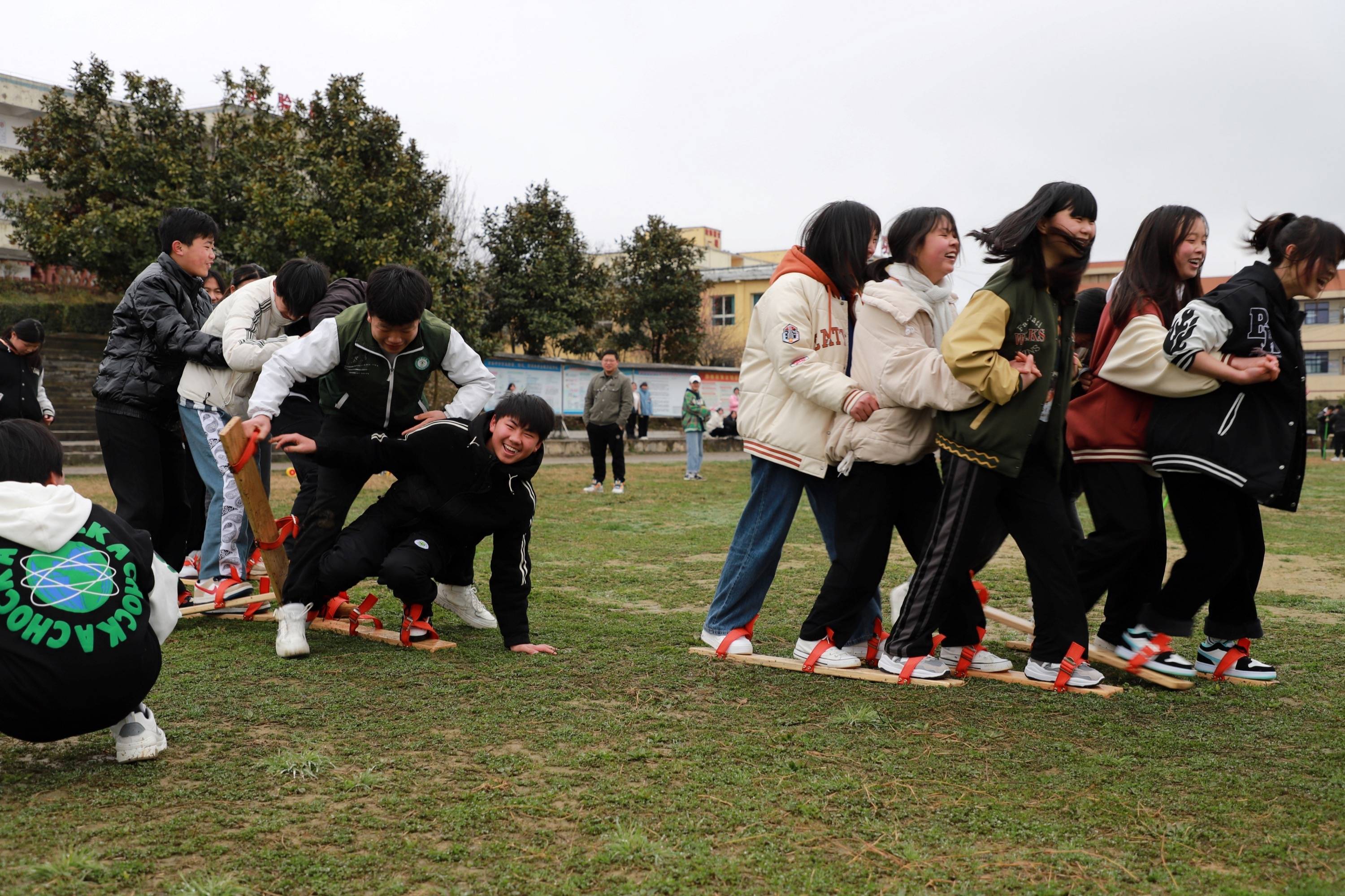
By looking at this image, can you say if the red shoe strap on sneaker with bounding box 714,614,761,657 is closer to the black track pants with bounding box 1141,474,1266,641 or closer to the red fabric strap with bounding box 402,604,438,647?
the red fabric strap with bounding box 402,604,438,647

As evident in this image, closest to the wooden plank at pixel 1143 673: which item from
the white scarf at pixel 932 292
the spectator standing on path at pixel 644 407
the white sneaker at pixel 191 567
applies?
the white scarf at pixel 932 292

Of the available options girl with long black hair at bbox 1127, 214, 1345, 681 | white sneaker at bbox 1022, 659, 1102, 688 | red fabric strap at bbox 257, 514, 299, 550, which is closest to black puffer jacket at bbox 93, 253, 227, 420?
red fabric strap at bbox 257, 514, 299, 550

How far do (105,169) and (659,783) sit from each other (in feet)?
81.2

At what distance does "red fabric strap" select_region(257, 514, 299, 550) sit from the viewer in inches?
185

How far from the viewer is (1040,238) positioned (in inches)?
153

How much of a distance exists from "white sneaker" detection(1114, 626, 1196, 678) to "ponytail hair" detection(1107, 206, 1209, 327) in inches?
49.6

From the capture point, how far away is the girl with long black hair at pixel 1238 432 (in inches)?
155

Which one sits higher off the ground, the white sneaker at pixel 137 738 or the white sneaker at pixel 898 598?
the white sneaker at pixel 898 598

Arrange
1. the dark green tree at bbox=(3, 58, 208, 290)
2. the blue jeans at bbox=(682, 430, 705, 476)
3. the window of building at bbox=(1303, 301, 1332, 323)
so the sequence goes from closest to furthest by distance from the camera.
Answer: the blue jeans at bbox=(682, 430, 705, 476) < the dark green tree at bbox=(3, 58, 208, 290) < the window of building at bbox=(1303, 301, 1332, 323)

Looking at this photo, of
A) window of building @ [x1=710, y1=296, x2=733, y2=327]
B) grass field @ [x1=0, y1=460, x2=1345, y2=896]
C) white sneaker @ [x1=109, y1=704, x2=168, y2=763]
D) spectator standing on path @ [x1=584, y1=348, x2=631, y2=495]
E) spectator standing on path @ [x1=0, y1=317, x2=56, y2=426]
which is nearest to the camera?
grass field @ [x1=0, y1=460, x2=1345, y2=896]

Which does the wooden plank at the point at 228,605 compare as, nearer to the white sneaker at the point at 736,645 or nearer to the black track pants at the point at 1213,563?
the white sneaker at the point at 736,645

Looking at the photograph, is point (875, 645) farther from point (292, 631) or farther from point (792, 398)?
point (292, 631)

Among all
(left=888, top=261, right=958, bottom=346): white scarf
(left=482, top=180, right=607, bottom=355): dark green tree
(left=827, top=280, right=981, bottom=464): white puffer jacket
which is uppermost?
(left=482, top=180, right=607, bottom=355): dark green tree

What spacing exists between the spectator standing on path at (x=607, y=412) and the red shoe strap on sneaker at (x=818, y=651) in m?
10.2
